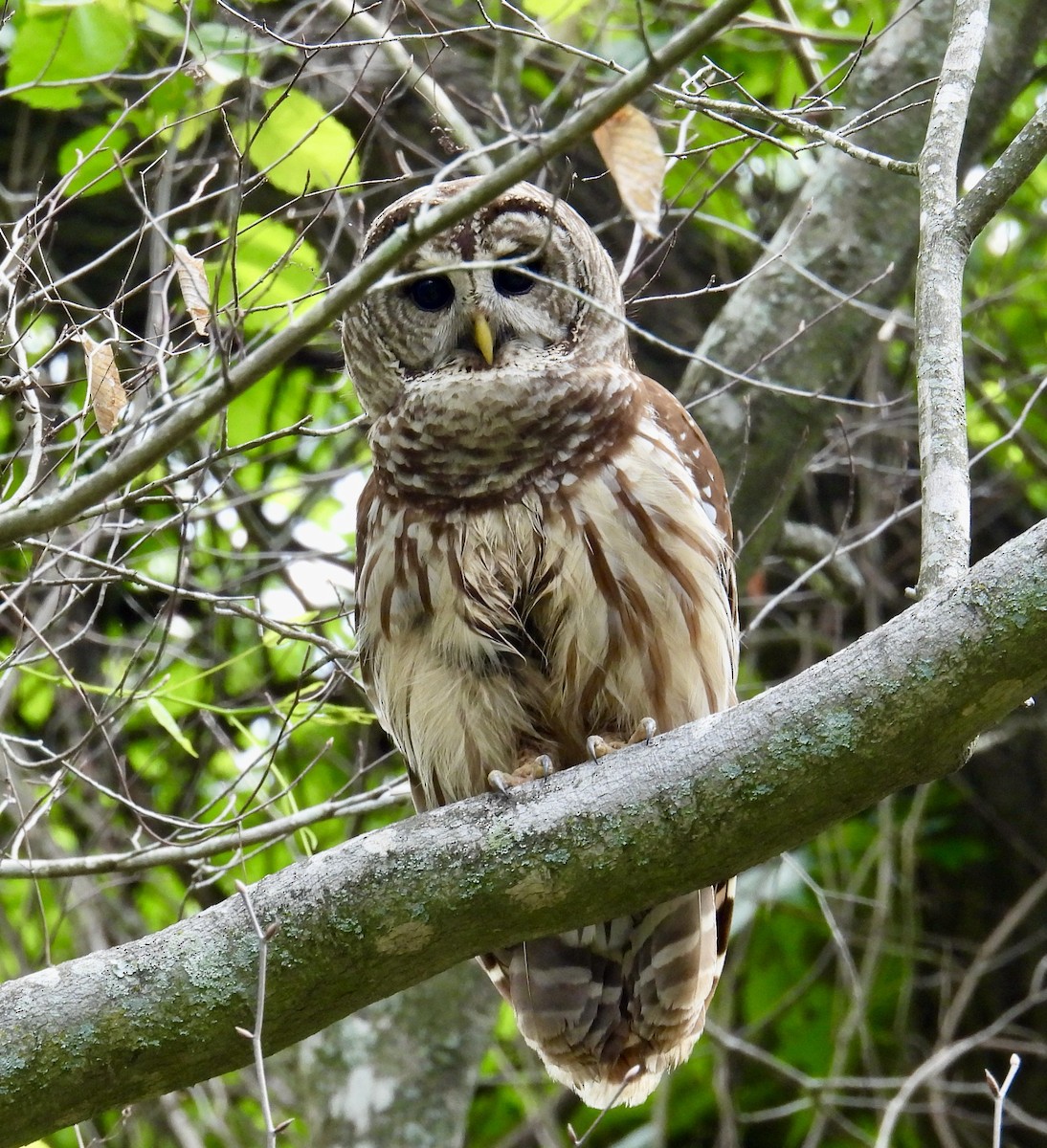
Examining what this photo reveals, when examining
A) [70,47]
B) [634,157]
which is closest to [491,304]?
[70,47]

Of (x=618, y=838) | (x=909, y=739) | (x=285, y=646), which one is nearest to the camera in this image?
(x=909, y=739)

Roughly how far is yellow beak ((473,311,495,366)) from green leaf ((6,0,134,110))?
3.47 ft

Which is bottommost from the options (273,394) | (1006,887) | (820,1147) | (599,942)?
(820,1147)

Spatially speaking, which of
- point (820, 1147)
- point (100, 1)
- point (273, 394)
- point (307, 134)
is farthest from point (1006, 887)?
point (100, 1)

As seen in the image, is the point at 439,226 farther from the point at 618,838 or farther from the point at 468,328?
the point at 468,328

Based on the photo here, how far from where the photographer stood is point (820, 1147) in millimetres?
6027

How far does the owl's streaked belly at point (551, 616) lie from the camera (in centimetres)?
318

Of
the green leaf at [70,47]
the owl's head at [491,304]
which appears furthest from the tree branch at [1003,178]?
the green leaf at [70,47]

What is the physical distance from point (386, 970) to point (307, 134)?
5.81 ft

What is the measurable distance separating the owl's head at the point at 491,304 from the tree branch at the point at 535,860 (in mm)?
1287

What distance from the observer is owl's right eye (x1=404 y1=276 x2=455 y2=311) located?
352 cm

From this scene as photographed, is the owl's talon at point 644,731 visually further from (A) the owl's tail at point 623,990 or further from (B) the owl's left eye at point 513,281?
(B) the owl's left eye at point 513,281

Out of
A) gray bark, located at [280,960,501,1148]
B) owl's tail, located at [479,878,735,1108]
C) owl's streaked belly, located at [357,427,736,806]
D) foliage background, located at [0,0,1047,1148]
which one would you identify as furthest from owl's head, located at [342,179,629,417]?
gray bark, located at [280,960,501,1148]

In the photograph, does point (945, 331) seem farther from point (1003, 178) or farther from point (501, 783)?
point (501, 783)
